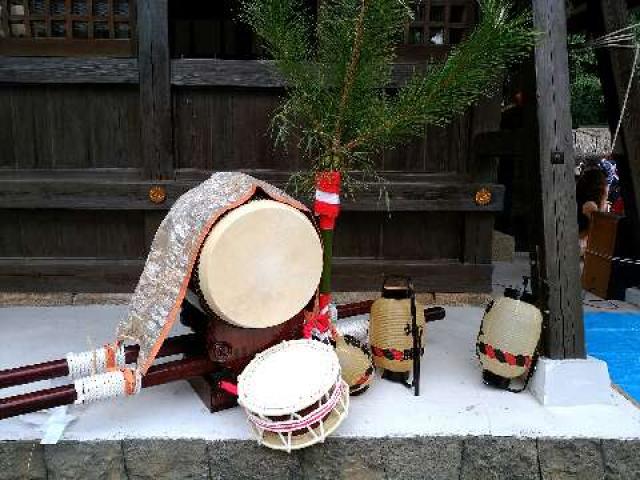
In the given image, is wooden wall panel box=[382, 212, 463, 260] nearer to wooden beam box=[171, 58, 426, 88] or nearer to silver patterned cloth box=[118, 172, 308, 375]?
wooden beam box=[171, 58, 426, 88]

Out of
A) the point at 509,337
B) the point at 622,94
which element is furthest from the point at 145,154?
the point at 622,94

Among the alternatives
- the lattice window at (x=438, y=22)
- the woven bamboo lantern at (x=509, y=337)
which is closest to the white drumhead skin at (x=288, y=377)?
the woven bamboo lantern at (x=509, y=337)

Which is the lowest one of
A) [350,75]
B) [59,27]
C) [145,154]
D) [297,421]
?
[297,421]

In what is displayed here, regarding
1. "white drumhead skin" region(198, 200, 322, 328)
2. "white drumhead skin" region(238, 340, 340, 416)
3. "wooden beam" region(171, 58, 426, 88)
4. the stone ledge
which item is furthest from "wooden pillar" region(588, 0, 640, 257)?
"white drumhead skin" region(238, 340, 340, 416)

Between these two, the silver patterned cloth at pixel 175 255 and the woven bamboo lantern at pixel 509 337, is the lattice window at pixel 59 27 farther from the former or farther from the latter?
the woven bamboo lantern at pixel 509 337

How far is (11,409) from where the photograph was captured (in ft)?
7.07

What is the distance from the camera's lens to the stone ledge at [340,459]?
236 centimetres

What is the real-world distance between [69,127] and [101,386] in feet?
8.74

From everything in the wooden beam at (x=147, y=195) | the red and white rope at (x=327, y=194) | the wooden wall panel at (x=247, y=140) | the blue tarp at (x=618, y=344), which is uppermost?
the wooden wall panel at (x=247, y=140)

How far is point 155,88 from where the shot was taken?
4.10 m

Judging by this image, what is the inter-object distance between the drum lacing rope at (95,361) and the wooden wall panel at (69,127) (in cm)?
207

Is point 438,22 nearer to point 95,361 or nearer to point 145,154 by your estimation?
point 145,154

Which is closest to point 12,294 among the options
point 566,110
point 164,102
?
point 164,102

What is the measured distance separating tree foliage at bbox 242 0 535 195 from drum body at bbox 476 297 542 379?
102cm
